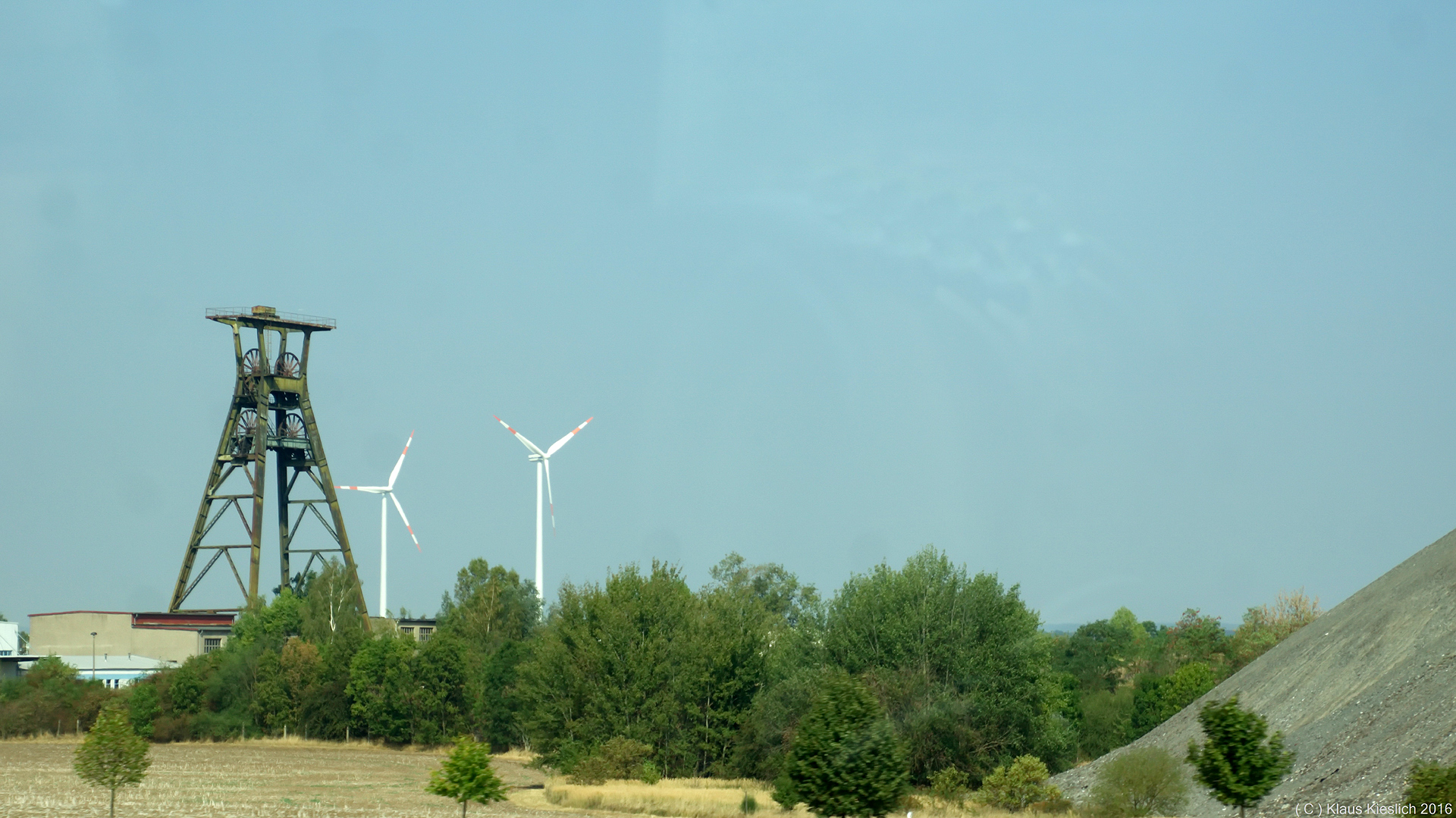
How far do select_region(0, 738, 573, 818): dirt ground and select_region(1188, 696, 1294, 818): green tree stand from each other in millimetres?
27865

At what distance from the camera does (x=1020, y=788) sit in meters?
52.4

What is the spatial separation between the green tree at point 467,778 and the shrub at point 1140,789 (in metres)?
21.4

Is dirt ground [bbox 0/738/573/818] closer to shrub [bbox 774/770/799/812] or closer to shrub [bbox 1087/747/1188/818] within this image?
shrub [bbox 774/770/799/812]

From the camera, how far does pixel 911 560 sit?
2630 inches

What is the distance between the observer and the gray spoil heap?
43.4 metres

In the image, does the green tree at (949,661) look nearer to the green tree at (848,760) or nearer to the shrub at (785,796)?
the shrub at (785,796)

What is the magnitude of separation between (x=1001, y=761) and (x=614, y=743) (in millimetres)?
20854

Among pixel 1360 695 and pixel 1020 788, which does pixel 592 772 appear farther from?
pixel 1360 695

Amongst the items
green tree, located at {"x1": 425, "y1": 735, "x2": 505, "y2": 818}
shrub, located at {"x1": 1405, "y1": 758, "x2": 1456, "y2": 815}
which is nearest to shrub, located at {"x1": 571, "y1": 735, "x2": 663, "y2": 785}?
green tree, located at {"x1": 425, "y1": 735, "x2": 505, "y2": 818}

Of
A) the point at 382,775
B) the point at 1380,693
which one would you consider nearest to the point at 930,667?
the point at 1380,693

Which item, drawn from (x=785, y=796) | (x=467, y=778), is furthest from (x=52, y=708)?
(x=467, y=778)

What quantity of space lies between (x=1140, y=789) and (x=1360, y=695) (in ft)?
40.2

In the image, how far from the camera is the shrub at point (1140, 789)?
45.0m

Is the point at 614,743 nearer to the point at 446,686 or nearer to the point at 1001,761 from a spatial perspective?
the point at 1001,761
